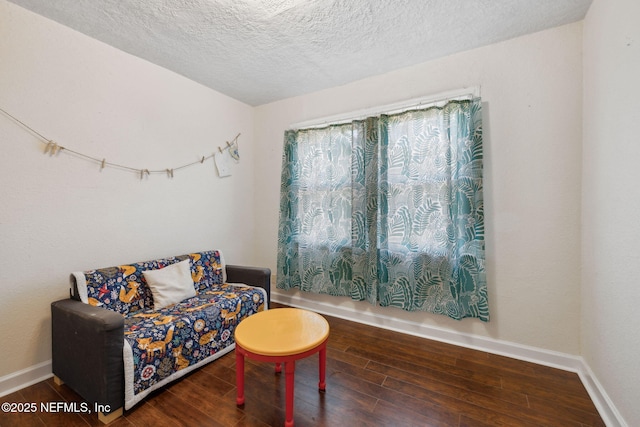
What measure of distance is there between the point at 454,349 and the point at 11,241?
3366 millimetres

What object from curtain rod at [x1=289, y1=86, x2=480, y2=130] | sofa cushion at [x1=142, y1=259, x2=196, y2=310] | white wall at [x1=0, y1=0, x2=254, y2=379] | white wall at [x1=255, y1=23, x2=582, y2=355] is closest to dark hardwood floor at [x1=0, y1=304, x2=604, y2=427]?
white wall at [x1=255, y1=23, x2=582, y2=355]

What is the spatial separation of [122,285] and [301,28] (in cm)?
239

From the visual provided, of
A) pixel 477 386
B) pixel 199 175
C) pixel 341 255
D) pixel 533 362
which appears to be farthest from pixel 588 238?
pixel 199 175

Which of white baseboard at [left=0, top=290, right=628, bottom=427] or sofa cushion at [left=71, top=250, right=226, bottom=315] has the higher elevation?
sofa cushion at [left=71, top=250, right=226, bottom=315]

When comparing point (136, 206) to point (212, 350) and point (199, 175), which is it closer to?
point (199, 175)

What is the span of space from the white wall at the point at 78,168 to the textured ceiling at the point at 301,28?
0.73 ft

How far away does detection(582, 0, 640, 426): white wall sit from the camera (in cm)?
125

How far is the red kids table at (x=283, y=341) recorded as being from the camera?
1.36 meters

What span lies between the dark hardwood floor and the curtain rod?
216 cm

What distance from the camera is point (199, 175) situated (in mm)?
2861

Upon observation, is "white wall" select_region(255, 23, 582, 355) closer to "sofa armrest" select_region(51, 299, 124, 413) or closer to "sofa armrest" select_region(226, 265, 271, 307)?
"sofa armrest" select_region(226, 265, 271, 307)

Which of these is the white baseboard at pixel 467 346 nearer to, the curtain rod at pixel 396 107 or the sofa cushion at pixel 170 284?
the sofa cushion at pixel 170 284

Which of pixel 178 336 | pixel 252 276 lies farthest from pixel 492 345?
pixel 178 336

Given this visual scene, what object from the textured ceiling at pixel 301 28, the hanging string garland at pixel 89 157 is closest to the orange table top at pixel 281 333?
the hanging string garland at pixel 89 157
